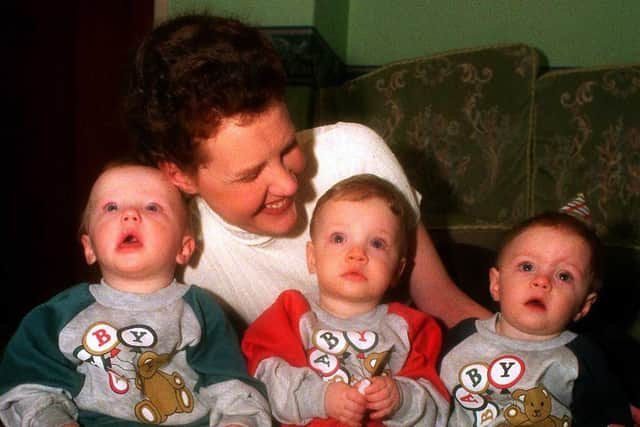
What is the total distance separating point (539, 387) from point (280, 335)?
1.63ft

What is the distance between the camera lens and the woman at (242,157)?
1353mm

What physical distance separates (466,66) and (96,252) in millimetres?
1984

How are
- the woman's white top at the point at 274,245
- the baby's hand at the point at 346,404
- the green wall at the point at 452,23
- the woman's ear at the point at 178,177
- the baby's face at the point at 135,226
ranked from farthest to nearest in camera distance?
the green wall at the point at 452,23, the woman's white top at the point at 274,245, the woman's ear at the point at 178,177, the baby's face at the point at 135,226, the baby's hand at the point at 346,404

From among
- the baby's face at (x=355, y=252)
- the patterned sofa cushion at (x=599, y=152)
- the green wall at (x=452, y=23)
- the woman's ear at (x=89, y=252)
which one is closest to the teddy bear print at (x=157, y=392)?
the woman's ear at (x=89, y=252)

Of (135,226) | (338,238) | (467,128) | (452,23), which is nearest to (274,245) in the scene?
(338,238)

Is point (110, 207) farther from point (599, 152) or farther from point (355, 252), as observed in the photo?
point (599, 152)

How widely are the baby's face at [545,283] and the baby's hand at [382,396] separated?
0.28 metres

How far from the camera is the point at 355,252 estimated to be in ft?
4.40

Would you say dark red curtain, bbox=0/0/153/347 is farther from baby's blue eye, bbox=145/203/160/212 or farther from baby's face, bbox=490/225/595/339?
baby's face, bbox=490/225/595/339

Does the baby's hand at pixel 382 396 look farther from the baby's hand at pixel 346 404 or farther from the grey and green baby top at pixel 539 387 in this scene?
the grey and green baby top at pixel 539 387

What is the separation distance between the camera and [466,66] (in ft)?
9.33

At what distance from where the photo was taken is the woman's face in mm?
1350

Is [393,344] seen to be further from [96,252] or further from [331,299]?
[96,252]

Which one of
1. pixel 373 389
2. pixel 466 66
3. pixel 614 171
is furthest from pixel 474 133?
pixel 373 389
